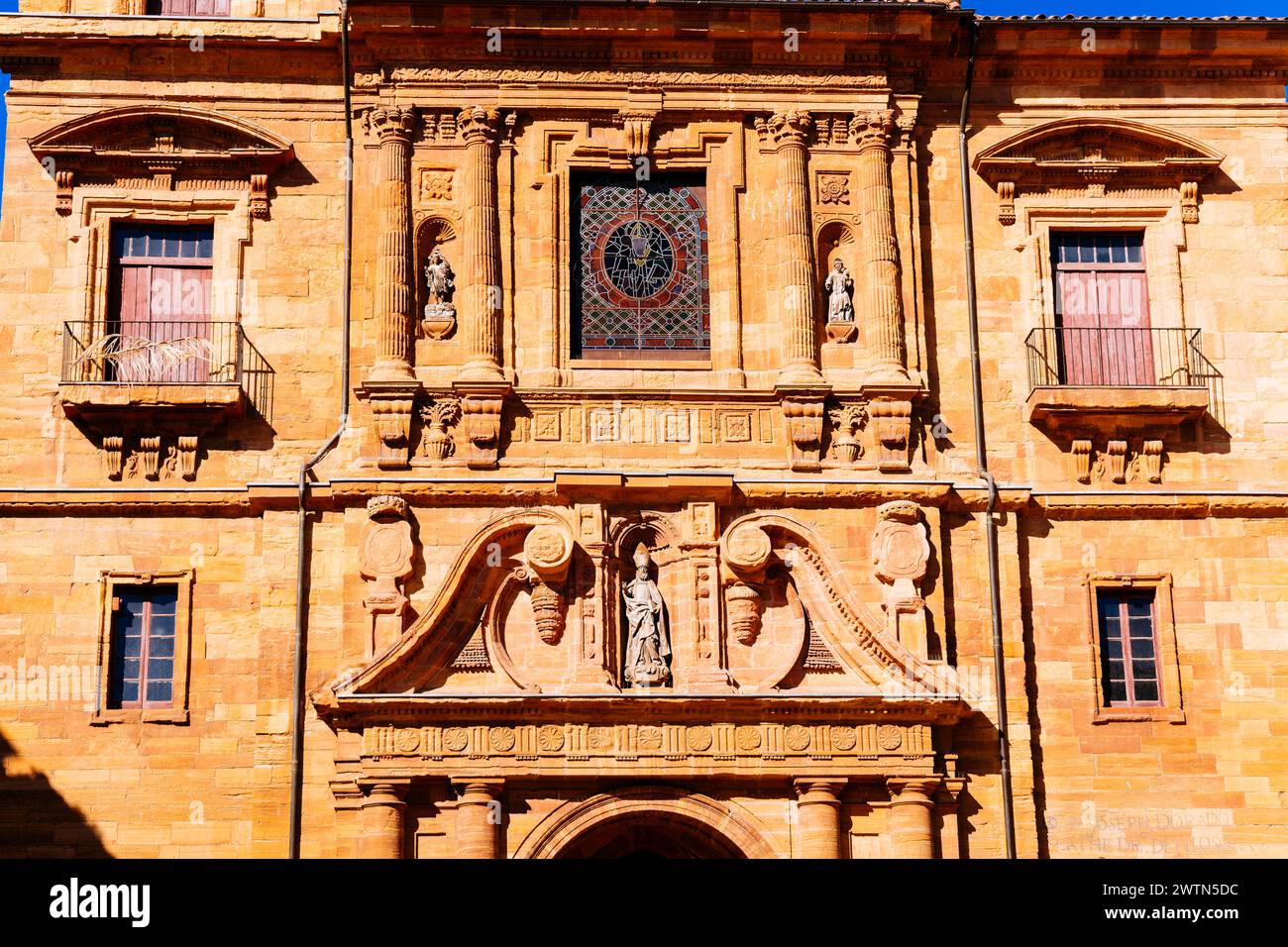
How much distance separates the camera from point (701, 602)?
24781mm

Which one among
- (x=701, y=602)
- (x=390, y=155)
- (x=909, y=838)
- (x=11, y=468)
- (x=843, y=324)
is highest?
(x=390, y=155)

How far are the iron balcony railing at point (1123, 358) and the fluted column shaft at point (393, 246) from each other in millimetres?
7042

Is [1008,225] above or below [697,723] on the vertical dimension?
above

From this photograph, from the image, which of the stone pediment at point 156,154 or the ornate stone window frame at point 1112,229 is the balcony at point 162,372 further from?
the ornate stone window frame at point 1112,229

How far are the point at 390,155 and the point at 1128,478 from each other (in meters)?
9.07

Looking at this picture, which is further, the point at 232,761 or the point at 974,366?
the point at 974,366

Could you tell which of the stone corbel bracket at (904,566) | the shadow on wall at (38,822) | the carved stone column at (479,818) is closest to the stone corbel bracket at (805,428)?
the stone corbel bracket at (904,566)

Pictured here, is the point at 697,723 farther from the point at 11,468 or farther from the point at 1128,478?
the point at 11,468

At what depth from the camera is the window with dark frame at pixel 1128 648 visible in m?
25.2

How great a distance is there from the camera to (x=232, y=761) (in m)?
24.3

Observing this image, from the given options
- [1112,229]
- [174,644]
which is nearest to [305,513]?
[174,644]

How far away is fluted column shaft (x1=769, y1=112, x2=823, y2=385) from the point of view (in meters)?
25.5

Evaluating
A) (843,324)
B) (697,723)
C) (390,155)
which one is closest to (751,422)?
(843,324)

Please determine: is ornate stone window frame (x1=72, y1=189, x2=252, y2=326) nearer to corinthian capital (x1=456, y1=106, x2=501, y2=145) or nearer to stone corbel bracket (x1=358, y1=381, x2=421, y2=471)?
stone corbel bracket (x1=358, y1=381, x2=421, y2=471)
